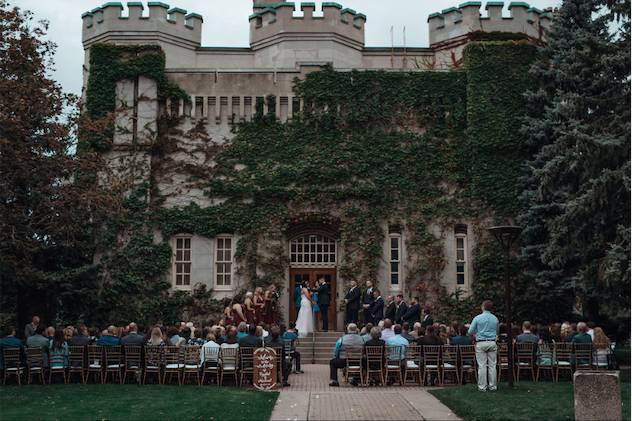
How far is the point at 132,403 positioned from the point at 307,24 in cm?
2024

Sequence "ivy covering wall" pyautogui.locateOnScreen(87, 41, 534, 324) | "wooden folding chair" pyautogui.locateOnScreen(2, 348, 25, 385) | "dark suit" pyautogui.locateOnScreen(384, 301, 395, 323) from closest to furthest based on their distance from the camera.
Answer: "wooden folding chair" pyautogui.locateOnScreen(2, 348, 25, 385) → "dark suit" pyautogui.locateOnScreen(384, 301, 395, 323) → "ivy covering wall" pyautogui.locateOnScreen(87, 41, 534, 324)

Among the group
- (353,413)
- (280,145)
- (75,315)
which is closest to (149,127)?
(280,145)

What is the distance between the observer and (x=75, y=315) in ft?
84.4

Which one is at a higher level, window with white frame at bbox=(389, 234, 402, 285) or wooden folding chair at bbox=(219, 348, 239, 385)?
window with white frame at bbox=(389, 234, 402, 285)

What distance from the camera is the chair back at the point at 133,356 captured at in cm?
1630

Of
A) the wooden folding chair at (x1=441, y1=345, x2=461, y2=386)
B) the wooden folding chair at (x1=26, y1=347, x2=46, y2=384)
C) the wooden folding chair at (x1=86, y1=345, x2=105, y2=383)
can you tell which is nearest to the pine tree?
the wooden folding chair at (x1=441, y1=345, x2=461, y2=386)

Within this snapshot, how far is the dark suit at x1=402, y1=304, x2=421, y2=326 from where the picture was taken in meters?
22.3

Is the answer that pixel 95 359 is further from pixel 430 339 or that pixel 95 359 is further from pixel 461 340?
pixel 461 340

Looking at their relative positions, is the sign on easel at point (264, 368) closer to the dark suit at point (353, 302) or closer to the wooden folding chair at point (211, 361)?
the wooden folding chair at point (211, 361)

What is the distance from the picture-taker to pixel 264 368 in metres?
15.5

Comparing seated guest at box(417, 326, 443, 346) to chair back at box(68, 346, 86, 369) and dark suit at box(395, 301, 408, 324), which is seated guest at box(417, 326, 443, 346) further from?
chair back at box(68, 346, 86, 369)

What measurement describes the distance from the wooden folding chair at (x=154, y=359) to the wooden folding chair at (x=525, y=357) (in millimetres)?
7883

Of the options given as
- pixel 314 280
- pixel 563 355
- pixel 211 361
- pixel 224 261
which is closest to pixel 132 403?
pixel 211 361

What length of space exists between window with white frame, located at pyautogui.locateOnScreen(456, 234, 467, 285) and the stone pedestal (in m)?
16.3
